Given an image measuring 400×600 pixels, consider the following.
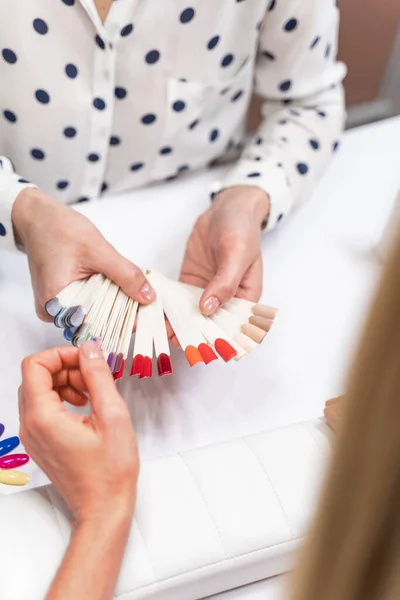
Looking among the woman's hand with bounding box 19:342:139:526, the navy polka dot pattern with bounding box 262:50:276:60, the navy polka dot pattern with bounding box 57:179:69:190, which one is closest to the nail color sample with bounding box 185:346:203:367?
the woman's hand with bounding box 19:342:139:526

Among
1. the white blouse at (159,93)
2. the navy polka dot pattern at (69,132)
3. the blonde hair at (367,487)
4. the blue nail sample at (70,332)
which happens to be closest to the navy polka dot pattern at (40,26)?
the white blouse at (159,93)

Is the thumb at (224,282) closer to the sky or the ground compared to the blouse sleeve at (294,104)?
closer to the ground

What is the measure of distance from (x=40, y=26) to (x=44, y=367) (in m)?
0.36

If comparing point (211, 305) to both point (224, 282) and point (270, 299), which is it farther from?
point (270, 299)

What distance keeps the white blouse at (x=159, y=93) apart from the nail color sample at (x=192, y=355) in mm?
247

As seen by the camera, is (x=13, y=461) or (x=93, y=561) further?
(x=13, y=461)

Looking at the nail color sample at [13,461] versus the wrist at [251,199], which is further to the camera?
the wrist at [251,199]

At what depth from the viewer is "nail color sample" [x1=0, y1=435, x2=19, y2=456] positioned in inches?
22.9

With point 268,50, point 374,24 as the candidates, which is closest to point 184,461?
point 268,50

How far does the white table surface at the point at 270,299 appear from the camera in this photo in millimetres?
633

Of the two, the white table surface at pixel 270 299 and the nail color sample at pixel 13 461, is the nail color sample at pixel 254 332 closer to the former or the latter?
the white table surface at pixel 270 299

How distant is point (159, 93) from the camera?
74 cm

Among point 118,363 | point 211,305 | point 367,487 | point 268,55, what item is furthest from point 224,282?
point 367,487

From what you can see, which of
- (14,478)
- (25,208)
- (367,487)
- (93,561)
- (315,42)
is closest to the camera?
(367,487)
